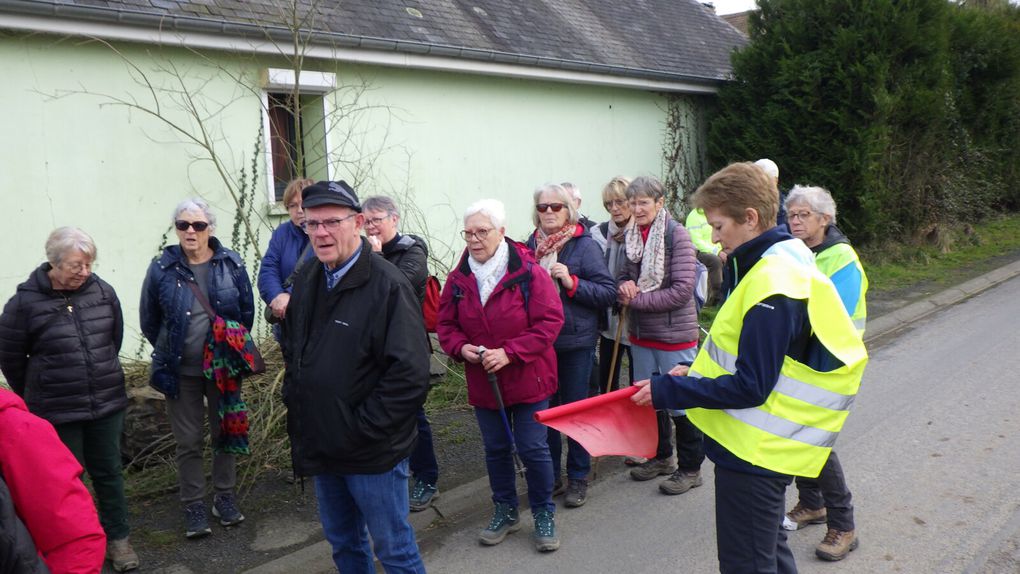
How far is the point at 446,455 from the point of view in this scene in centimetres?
592

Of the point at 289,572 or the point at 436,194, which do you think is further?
the point at 436,194

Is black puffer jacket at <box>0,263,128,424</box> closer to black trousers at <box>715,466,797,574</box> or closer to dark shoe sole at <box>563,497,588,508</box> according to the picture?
dark shoe sole at <box>563,497,588,508</box>

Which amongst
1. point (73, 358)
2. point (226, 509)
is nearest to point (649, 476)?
point (226, 509)

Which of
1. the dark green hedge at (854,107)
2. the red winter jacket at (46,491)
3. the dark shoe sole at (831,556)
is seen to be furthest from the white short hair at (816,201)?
the dark green hedge at (854,107)

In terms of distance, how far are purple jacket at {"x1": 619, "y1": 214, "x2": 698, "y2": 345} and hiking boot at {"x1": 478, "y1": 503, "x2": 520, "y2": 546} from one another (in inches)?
55.1

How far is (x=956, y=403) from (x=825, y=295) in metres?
4.67

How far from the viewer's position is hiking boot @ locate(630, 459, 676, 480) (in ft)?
18.2

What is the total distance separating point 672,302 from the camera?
5.02m

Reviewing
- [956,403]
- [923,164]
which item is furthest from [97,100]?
[923,164]

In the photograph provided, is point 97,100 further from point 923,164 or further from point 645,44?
point 923,164

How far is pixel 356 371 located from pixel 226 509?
88.9 inches

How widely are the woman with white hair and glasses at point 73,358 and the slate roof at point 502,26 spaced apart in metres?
3.18

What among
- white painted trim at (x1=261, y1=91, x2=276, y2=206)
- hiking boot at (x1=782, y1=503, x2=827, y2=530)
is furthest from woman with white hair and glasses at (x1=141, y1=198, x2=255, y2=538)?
white painted trim at (x1=261, y1=91, x2=276, y2=206)

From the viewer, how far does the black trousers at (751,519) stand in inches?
110
